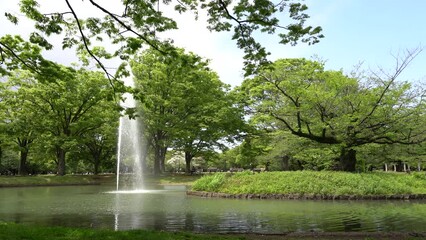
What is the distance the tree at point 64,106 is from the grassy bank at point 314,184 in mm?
21112

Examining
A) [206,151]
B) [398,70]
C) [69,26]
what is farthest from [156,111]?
[69,26]

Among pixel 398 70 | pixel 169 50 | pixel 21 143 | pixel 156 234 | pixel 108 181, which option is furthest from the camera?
pixel 21 143

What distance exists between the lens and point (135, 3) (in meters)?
8.64

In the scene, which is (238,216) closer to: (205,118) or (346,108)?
(346,108)

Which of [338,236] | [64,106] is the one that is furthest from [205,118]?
[338,236]

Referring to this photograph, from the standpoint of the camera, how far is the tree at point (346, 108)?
64.7 feet

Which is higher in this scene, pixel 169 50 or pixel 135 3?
pixel 135 3

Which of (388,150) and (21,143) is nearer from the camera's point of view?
(388,150)

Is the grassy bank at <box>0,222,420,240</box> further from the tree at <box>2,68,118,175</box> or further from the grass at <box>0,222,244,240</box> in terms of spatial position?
the tree at <box>2,68,118,175</box>

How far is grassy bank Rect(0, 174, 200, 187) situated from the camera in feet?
114

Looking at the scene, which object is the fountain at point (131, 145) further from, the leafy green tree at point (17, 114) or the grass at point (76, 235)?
the grass at point (76, 235)

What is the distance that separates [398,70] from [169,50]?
46.2ft

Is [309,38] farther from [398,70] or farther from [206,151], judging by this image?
[206,151]

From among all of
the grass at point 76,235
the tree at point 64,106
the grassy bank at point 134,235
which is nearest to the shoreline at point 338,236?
the grassy bank at point 134,235
